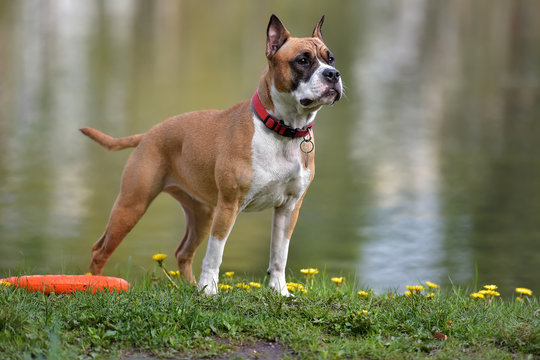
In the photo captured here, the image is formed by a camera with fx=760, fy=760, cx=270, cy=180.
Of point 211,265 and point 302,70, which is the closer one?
point 302,70

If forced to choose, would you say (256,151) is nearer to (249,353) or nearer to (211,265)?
(211,265)

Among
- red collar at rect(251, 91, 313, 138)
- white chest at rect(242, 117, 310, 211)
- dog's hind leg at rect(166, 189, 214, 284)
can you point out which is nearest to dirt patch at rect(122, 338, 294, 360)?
white chest at rect(242, 117, 310, 211)

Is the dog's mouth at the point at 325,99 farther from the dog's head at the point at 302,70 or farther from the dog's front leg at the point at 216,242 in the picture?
the dog's front leg at the point at 216,242

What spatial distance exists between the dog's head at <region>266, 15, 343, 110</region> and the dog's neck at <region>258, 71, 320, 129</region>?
4 centimetres

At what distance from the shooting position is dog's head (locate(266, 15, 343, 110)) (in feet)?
18.2

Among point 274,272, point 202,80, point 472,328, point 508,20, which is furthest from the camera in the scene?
point 508,20

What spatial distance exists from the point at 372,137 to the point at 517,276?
9.27m

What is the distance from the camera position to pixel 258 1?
174 ft

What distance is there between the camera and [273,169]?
229 inches

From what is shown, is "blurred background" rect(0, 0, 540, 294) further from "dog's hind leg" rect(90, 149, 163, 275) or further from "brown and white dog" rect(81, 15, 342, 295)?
"brown and white dog" rect(81, 15, 342, 295)

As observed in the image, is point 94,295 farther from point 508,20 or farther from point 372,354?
point 508,20

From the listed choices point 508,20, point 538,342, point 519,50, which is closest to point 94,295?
point 538,342

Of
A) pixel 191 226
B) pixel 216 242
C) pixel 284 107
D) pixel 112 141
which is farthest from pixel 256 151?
pixel 112 141

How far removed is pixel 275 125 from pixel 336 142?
43.3 ft
